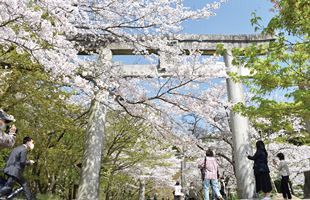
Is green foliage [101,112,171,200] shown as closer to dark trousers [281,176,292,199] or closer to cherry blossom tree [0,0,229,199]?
cherry blossom tree [0,0,229,199]

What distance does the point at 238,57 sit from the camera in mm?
8648

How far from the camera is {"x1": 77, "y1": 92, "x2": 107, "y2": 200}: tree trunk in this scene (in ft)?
27.5

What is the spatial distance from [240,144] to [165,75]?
131 inches

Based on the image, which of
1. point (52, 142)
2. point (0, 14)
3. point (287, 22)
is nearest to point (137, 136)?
point (52, 142)

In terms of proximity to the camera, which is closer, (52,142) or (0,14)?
(0,14)

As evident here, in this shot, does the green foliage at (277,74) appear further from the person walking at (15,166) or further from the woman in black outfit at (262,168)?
the person walking at (15,166)

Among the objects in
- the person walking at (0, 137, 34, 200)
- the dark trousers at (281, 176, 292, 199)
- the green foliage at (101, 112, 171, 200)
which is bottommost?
the dark trousers at (281, 176, 292, 199)

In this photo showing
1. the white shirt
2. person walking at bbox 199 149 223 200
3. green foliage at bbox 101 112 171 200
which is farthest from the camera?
green foliage at bbox 101 112 171 200

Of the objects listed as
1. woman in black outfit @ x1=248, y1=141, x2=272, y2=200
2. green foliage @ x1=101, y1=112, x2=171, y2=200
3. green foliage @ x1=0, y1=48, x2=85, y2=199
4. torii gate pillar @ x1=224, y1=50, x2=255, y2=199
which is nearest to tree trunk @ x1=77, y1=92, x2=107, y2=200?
green foliage @ x1=0, y1=48, x2=85, y2=199

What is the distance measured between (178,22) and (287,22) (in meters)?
2.52

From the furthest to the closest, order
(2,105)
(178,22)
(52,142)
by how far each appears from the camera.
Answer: (52,142) → (2,105) → (178,22)

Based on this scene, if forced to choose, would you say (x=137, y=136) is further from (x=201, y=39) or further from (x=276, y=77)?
(x=276, y=77)

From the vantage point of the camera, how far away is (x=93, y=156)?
8.76 meters

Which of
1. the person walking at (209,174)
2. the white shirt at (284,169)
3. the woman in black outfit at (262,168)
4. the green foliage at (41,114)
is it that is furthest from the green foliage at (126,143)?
the woman in black outfit at (262,168)
